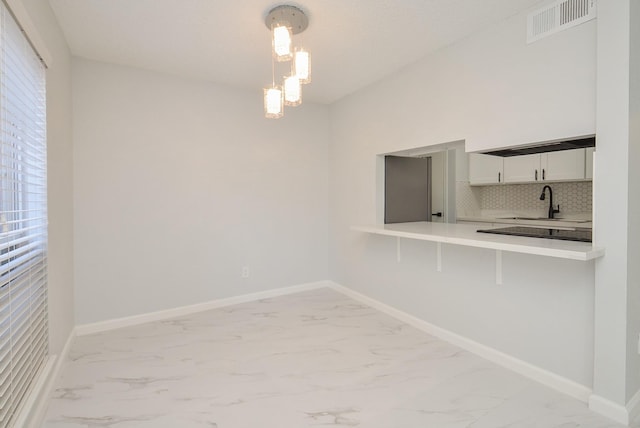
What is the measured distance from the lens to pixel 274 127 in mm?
3875

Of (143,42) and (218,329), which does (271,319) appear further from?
(143,42)

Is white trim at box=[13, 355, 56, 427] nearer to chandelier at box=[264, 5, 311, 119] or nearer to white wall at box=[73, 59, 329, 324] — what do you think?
white wall at box=[73, 59, 329, 324]

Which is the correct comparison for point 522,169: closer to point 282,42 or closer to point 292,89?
point 292,89

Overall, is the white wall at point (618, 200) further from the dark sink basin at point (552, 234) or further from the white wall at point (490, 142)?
the dark sink basin at point (552, 234)

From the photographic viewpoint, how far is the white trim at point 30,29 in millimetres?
1465

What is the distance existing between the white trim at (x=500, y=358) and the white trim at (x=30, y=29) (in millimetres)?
3258

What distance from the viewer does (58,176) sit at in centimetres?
234

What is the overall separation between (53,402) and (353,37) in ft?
9.99

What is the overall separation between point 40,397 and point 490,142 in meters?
3.11

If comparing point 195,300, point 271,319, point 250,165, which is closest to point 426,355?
point 271,319

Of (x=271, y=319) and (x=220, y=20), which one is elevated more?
(x=220, y=20)

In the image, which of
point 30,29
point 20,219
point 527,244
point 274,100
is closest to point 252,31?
point 274,100

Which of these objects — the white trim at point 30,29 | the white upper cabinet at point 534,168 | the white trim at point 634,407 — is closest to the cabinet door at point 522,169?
the white upper cabinet at point 534,168

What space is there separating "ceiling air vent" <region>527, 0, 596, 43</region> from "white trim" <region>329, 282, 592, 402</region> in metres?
2.09
